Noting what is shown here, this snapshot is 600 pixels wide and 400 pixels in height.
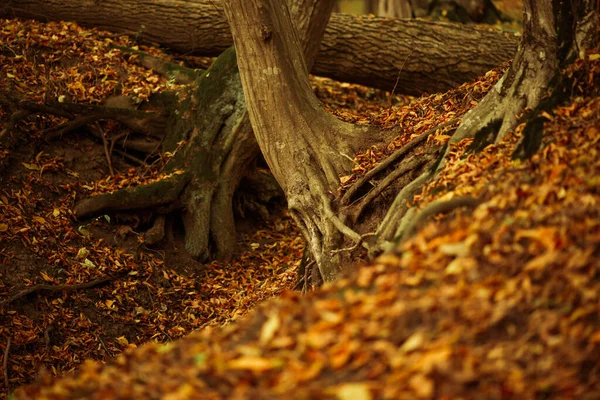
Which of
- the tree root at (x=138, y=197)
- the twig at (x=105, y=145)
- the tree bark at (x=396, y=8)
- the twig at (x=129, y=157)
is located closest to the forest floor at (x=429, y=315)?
the tree root at (x=138, y=197)

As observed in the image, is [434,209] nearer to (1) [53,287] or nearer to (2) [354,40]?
(1) [53,287]

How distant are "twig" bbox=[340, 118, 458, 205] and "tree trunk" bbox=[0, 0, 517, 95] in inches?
158

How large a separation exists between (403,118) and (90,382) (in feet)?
12.2

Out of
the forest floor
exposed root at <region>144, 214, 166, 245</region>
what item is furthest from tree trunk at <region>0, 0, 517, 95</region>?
the forest floor

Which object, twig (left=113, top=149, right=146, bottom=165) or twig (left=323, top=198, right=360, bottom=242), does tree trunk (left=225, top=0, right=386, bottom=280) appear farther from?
twig (left=113, top=149, right=146, bottom=165)

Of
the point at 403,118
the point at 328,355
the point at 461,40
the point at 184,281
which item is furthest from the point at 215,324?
the point at 461,40

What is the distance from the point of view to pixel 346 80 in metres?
9.43

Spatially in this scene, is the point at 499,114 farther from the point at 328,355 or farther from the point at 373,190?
the point at 328,355

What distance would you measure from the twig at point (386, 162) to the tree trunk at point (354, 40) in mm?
4004

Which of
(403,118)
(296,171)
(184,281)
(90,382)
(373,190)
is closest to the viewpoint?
(90,382)

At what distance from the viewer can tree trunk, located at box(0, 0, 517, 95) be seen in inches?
Result: 351

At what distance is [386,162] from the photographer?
203 inches

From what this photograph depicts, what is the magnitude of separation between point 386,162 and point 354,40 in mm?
4398

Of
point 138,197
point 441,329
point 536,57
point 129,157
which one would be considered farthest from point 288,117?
point 441,329
